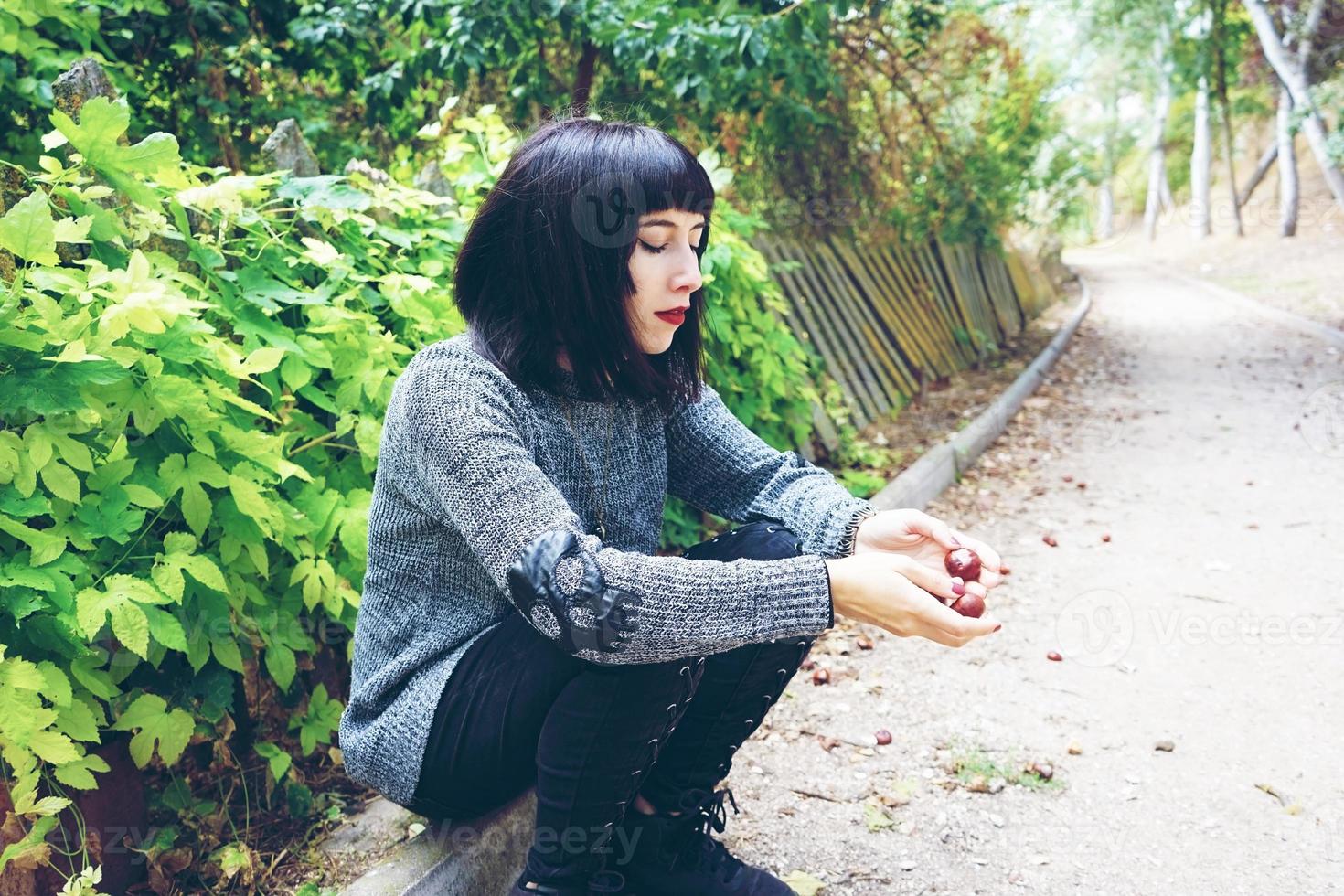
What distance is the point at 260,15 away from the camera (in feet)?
13.9

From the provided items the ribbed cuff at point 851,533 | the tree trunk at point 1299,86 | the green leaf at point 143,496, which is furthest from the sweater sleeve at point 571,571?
the tree trunk at point 1299,86

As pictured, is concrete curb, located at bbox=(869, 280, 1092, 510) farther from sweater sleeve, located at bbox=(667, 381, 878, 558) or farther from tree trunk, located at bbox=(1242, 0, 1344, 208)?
tree trunk, located at bbox=(1242, 0, 1344, 208)

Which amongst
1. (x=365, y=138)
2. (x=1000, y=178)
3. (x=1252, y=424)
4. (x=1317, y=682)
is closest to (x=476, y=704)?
(x=1317, y=682)

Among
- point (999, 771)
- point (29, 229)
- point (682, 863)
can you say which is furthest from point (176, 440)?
point (999, 771)

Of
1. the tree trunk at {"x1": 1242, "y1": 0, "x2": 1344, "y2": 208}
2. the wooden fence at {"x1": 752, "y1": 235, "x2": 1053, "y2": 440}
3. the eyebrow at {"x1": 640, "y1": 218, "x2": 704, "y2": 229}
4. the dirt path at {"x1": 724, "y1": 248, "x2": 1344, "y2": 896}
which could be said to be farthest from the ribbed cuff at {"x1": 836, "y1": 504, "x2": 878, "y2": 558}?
the tree trunk at {"x1": 1242, "y1": 0, "x2": 1344, "y2": 208}

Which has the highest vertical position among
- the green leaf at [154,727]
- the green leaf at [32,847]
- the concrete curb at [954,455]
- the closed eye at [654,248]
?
the closed eye at [654,248]

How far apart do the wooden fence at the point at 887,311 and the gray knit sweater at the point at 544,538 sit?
2.81 m

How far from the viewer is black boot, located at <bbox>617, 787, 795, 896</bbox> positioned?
1.89m

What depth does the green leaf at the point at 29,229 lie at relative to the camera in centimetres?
160

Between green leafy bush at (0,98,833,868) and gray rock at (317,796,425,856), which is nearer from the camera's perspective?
green leafy bush at (0,98,833,868)

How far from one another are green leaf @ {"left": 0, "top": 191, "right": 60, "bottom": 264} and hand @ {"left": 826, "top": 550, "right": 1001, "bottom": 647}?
137cm

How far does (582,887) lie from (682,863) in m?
0.25

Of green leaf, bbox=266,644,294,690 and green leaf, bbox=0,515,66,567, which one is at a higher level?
green leaf, bbox=0,515,66,567

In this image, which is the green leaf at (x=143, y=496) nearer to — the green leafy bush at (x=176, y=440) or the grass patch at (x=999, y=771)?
the green leafy bush at (x=176, y=440)
